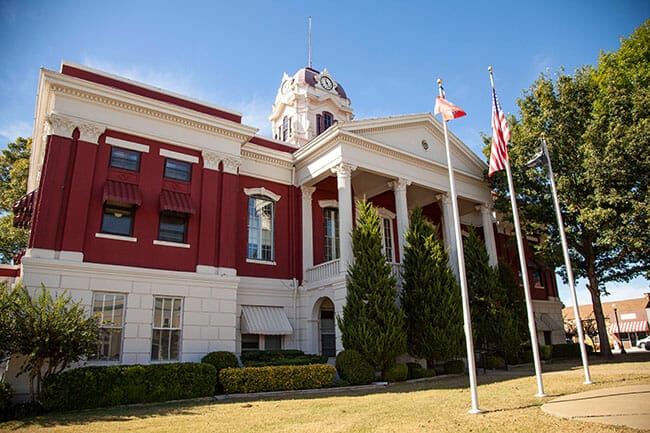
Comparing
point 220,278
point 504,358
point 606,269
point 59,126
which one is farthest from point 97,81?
point 606,269

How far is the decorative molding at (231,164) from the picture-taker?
67.8 feet

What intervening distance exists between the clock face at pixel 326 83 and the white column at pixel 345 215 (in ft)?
57.8

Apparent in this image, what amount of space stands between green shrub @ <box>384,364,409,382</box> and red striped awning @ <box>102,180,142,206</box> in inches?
461

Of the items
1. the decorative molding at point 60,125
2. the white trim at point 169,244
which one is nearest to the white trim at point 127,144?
the decorative molding at point 60,125

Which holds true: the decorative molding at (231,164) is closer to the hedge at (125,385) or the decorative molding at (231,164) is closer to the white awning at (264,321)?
the white awning at (264,321)

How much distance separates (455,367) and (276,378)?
8.47 meters

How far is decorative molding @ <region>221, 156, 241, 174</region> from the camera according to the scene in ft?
67.8

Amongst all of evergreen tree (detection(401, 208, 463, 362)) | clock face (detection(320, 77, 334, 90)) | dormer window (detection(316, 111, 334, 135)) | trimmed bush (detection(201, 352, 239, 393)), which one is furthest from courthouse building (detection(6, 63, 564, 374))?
clock face (detection(320, 77, 334, 90))

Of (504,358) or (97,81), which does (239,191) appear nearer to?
(97,81)

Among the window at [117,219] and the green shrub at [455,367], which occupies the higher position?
the window at [117,219]

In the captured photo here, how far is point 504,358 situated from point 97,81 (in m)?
22.5

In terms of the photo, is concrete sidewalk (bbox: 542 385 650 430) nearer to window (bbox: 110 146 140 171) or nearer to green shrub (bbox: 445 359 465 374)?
green shrub (bbox: 445 359 465 374)

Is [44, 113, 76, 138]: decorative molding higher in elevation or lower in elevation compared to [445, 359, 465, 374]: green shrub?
higher

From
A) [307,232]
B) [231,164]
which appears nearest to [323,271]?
[307,232]
